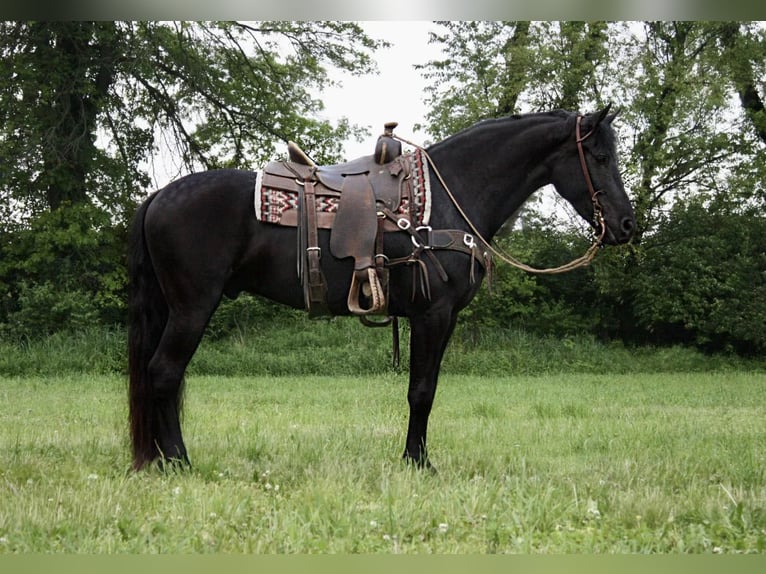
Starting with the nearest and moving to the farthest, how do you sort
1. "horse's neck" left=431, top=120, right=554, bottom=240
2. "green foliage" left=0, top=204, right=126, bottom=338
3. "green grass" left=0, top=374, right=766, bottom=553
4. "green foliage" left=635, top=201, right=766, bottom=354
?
1. "green grass" left=0, top=374, right=766, bottom=553
2. "horse's neck" left=431, top=120, right=554, bottom=240
3. "green foliage" left=0, top=204, right=126, bottom=338
4. "green foliage" left=635, top=201, right=766, bottom=354

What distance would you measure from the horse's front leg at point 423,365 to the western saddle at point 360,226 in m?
0.20

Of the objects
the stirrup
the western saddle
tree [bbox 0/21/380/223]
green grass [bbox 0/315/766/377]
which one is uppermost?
tree [bbox 0/21/380/223]

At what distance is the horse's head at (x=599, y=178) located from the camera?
14.9 ft

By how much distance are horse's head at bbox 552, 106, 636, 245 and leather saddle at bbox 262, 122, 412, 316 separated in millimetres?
1071

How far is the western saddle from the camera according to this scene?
4473 mm

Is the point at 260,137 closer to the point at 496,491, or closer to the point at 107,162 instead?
the point at 107,162

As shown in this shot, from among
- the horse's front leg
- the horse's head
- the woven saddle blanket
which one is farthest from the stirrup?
the horse's head

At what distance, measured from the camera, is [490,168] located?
4703 millimetres

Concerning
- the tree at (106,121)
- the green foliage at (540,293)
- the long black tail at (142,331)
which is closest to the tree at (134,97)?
the tree at (106,121)

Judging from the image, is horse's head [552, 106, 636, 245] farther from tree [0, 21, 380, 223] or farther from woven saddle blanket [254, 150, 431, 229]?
tree [0, 21, 380, 223]

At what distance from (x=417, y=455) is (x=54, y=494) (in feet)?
6.87

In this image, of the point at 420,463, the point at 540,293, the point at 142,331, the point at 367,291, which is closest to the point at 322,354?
the point at 540,293

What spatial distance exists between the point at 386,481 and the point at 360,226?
1538mm

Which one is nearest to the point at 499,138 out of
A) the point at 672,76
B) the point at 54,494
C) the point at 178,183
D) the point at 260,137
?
the point at 178,183
